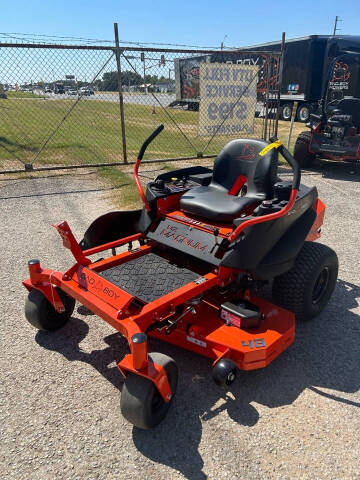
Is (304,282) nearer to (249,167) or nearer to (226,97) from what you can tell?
(249,167)

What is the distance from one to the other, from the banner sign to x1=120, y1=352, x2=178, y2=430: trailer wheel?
7283 millimetres

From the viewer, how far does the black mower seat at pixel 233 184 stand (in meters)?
3.30

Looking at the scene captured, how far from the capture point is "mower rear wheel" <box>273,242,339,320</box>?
3.17m

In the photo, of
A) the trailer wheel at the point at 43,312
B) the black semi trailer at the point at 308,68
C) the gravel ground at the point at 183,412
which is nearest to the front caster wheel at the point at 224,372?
the gravel ground at the point at 183,412

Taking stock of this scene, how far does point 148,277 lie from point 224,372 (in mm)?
984

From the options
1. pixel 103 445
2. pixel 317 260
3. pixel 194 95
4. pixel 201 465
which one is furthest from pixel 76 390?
pixel 194 95

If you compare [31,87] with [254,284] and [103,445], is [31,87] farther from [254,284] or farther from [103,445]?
[103,445]

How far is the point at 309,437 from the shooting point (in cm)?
230

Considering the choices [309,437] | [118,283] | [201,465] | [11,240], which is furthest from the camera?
[11,240]

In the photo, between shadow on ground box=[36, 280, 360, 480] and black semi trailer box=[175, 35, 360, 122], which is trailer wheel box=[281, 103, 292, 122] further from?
shadow on ground box=[36, 280, 360, 480]

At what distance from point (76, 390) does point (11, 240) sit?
2.85 m

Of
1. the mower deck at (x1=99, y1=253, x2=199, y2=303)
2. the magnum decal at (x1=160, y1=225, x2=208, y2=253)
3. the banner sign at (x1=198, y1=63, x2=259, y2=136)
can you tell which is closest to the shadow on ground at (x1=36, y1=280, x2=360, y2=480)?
the mower deck at (x1=99, y1=253, x2=199, y2=303)

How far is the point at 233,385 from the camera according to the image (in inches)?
106

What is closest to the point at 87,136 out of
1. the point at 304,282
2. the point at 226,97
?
the point at 226,97
